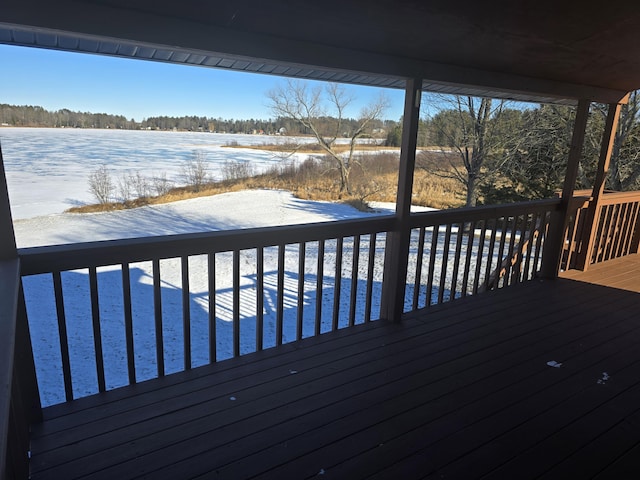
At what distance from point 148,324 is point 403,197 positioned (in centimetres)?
575

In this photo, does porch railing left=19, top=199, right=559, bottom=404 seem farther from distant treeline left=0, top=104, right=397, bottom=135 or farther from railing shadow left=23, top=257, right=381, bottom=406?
distant treeline left=0, top=104, right=397, bottom=135

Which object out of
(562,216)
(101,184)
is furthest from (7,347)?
(101,184)

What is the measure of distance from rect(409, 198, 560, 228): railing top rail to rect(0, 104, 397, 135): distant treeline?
7521 mm

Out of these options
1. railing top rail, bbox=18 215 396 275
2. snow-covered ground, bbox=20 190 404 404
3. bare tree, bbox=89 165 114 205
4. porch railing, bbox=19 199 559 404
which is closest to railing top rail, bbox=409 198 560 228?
porch railing, bbox=19 199 559 404

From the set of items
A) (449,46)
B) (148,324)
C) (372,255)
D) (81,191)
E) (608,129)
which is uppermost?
(449,46)

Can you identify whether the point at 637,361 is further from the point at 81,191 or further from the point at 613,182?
the point at 81,191

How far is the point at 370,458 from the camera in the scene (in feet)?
5.82

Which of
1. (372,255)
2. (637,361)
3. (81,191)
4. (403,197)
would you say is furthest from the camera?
(81,191)

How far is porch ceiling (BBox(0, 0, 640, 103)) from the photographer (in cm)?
173

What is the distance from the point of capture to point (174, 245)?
2.22m

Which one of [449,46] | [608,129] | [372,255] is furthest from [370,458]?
[608,129]

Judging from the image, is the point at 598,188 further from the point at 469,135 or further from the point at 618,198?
the point at 469,135

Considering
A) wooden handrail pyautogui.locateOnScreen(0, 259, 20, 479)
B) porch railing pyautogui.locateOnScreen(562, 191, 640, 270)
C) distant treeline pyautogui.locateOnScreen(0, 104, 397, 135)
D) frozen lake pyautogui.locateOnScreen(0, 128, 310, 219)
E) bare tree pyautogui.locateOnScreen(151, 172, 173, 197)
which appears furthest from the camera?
bare tree pyautogui.locateOnScreen(151, 172, 173, 197)

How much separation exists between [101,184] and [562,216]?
1263 centimetres
